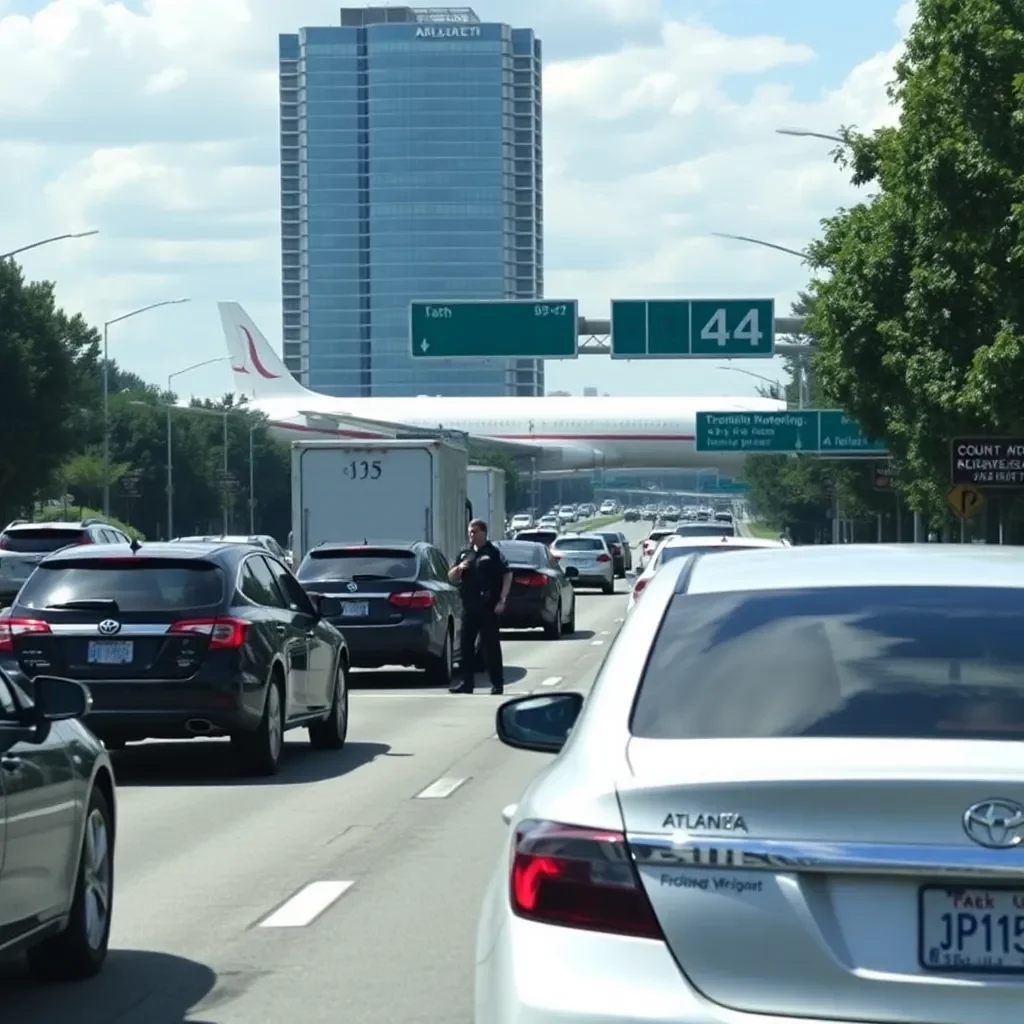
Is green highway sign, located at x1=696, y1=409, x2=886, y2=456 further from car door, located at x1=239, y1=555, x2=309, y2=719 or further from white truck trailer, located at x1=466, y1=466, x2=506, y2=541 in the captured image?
car door, located at x1=239, y1=555, x2=309, y2=719

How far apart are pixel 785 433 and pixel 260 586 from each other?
58590mm

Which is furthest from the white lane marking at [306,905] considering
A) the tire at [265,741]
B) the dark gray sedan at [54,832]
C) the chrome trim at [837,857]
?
the chrome trim at [837,857]

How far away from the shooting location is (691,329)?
177 ft

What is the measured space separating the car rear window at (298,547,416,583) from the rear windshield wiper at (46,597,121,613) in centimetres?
1019

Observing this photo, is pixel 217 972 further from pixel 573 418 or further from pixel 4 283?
pixel 573 418

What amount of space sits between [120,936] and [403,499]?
81.8 feet

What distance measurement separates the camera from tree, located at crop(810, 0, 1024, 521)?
2662 cm

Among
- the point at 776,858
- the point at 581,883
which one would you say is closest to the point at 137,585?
the point at 581,883

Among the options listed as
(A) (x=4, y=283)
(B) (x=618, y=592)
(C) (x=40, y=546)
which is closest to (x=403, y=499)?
(C) (x=40, y=546)

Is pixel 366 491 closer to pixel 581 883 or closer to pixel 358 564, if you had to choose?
pixel 358 564

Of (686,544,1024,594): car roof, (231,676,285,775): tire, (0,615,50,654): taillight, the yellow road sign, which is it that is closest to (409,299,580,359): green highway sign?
the yellow road sign

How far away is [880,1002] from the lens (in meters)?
4.29

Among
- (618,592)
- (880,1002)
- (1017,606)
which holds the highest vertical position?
(1017,606)

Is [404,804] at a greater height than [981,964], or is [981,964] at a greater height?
[981,964]
